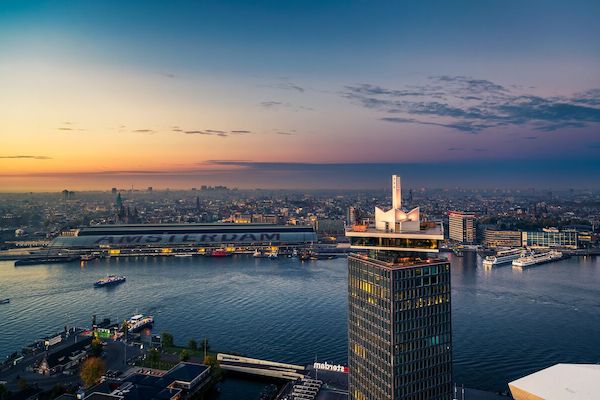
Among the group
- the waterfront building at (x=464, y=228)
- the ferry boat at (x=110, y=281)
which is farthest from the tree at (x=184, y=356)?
the waterfront building at (x=464, y=228)

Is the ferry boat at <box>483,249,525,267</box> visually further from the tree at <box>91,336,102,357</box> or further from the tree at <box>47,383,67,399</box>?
the tree at <box>47,383,67,399</box>

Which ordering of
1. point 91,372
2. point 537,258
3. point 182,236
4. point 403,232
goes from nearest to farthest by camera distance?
point 403,232, point 91,372, point 537,258, point 182,236

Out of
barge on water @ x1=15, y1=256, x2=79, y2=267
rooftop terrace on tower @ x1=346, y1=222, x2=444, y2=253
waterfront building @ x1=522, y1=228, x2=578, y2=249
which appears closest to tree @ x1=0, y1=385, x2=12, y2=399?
rooftop terrace on tower @ x1=346, y1=222, x2=444, y2=253

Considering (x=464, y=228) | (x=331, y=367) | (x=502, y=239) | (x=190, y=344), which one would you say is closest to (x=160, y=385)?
(x=190, y=344)

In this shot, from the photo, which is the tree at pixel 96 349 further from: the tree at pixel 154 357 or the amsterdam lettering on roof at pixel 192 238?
the amsterdam lettering on roof at pixel 192 238

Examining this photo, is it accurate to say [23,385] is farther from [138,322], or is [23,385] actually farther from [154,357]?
[138,322]

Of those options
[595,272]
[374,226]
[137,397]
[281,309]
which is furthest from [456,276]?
[137,397]
